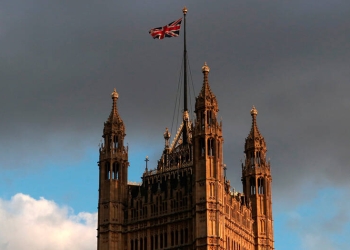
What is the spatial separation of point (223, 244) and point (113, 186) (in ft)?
43.1

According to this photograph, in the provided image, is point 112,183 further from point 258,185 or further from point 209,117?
point 258,185

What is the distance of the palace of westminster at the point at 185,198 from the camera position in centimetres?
12200

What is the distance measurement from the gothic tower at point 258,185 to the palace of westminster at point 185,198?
10cm

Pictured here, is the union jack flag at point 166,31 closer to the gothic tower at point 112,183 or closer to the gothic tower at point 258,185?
the gothic tower at point 112,183

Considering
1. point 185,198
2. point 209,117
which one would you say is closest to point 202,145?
point 209,117

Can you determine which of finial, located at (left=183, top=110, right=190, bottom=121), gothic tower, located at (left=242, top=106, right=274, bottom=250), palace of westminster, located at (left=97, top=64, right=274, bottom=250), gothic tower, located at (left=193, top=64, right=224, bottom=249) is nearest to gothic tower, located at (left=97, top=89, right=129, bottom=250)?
palace of westminster, located at (left=97, top=64, right=274, bottom=250)

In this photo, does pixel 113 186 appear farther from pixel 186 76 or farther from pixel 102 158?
pixel 186 76

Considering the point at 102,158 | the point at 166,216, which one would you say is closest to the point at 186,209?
the point at 166,216

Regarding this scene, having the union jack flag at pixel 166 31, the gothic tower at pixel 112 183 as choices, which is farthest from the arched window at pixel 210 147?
the union jack flag at pixel 166 31

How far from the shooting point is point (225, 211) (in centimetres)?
12394

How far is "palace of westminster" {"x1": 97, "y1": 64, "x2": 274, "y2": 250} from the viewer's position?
122000mm

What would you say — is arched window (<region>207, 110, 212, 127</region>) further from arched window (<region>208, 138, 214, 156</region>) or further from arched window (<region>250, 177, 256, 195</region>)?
arched window (<region>250, 177, 256, 195</region>)

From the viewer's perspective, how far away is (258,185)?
437 feet

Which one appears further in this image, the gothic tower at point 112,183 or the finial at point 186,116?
the finial at point 186,116
